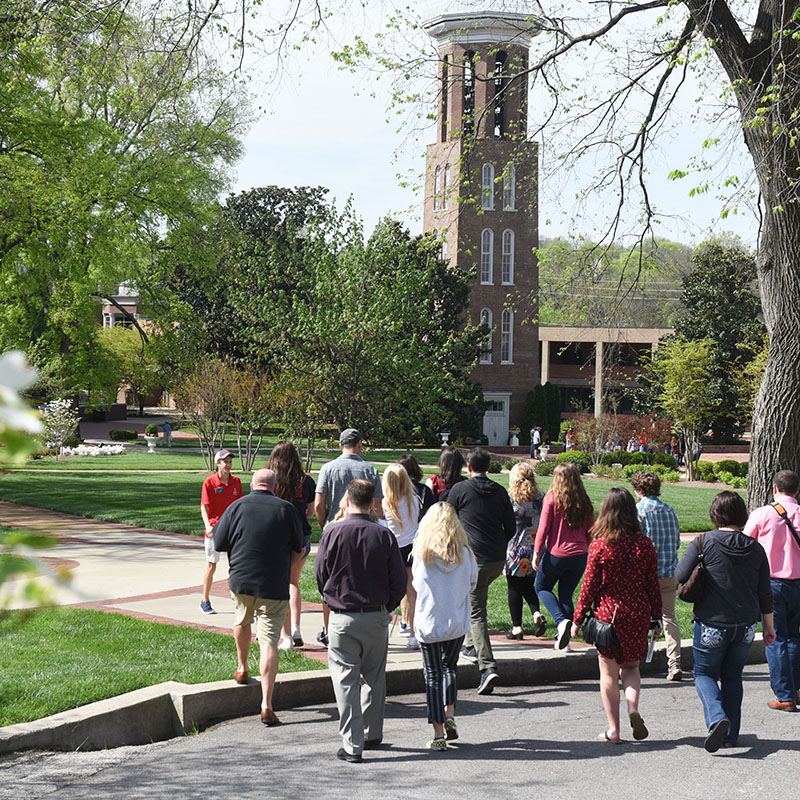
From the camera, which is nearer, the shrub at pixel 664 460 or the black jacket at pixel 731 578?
the black jacket at pixel 731 578

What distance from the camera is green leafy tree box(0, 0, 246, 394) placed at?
45.1 ft

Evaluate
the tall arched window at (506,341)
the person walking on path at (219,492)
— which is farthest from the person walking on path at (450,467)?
the tall arched window at (506,341)

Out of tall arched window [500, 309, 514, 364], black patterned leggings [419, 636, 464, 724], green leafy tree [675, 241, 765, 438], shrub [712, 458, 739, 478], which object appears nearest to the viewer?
black patterned leggings [419, 636, 464, 724]

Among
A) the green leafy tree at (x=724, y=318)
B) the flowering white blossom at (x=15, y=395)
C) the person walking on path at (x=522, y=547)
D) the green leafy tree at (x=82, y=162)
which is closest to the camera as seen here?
the flowering white blossom at (x=15, y=395)

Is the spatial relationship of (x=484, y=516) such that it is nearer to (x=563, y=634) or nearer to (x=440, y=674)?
(x=563, y=634)

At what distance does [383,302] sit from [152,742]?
1629 cm

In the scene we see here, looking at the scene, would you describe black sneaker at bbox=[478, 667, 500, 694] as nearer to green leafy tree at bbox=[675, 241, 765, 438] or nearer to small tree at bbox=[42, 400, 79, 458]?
small tree at bbox=[42, 400, 79, 458]

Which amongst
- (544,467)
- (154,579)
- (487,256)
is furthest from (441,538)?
(487,256)

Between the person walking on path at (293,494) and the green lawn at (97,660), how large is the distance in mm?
360

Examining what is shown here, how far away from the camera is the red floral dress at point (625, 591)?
680cm

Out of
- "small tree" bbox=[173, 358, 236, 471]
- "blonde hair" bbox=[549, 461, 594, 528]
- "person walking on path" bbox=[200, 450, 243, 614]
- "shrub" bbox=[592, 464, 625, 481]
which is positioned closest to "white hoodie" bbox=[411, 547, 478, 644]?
"blonde hair" bbox=[549, 461, 594, 528]

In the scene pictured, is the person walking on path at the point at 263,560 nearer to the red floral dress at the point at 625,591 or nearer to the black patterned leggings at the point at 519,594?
the red floral dress at the point at 625,591

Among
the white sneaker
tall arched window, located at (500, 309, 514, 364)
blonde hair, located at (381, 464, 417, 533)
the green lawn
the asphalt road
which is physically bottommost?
the asphalt road

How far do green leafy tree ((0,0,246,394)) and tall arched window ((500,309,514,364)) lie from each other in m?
21.5
